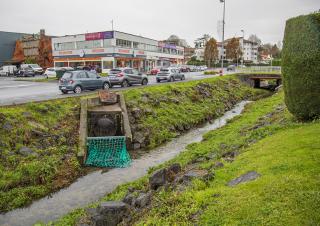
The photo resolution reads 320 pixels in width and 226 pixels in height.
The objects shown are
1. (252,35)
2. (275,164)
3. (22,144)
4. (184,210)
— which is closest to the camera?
(184,210)

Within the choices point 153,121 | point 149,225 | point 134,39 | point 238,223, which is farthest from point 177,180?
point 134,39

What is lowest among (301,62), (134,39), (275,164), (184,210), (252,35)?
(184,210)

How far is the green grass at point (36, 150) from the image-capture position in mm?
11016

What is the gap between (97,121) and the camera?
17422mm

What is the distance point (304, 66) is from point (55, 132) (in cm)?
1173

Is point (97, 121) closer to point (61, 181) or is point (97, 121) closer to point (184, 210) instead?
point (61, 181)

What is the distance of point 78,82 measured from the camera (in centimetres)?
2369

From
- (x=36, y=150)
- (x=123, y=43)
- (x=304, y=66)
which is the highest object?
(x=123, y=43)

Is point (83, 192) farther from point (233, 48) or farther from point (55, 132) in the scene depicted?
point (233, 48)

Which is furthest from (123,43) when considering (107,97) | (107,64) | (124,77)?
(107,97)

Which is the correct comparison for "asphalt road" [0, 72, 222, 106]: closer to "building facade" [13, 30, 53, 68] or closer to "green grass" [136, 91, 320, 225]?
"green grass" [136, 91, 320, 225]

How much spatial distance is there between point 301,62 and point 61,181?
1018 centimetres

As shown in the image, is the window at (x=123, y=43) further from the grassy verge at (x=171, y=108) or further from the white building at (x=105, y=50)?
the grassy verge at (x=171, y=108)

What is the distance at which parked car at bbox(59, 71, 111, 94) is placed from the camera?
23500 mm
